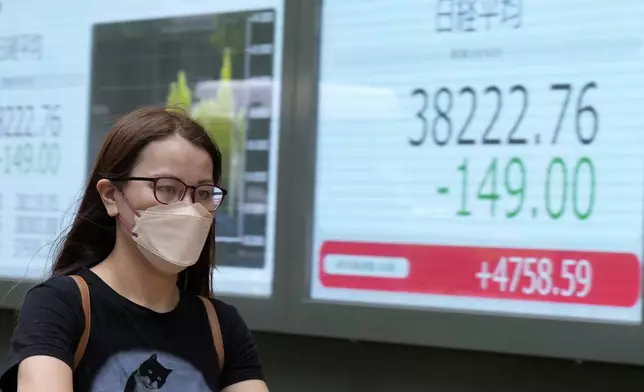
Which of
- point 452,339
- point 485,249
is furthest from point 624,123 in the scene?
point 452,339

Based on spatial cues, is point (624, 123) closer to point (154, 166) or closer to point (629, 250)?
point (629, 250)

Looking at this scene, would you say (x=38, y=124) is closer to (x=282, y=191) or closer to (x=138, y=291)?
(x=282, y=191)

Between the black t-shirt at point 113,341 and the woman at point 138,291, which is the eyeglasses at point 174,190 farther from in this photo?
the black t-shirt at point 113,341

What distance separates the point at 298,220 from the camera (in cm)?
348

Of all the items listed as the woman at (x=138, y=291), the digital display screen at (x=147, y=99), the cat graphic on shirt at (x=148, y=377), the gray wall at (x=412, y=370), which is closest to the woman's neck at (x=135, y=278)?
the woman at (x=138, y=291)

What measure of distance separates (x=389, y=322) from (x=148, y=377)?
1.59m

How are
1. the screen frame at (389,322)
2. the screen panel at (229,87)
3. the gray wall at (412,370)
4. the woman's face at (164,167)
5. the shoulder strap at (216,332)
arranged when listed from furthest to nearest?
the screen panel at (229,87) → the gray wall at (412,370) → the screen frame at (389,322) → the shoulder strap at (216,332) → the woman's face at (164,167)

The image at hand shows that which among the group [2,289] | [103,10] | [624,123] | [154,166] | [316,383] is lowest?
[316,383]

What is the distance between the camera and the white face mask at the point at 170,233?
1879 millimetres

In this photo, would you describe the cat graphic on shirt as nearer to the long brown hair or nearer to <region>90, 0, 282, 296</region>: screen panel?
the long brown hair

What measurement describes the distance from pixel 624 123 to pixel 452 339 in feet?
2.95

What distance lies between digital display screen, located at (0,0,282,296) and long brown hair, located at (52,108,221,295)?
4.60ft

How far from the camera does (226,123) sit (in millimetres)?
3709

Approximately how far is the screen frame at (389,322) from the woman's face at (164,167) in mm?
1500
